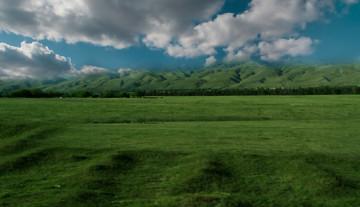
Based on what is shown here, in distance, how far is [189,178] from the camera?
1662 centimetres

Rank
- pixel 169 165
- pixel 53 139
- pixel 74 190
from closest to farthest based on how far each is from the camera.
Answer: pixel 74 190 → pixel 169 165 → pixel 53 139

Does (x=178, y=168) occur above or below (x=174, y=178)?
above

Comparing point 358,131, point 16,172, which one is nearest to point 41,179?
point 16,172

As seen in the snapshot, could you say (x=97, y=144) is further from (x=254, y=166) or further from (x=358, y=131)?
(x=358, y=131)

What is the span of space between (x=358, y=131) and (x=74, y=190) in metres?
40.0

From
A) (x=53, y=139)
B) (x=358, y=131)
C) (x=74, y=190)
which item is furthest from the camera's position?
(x=358, y=131)

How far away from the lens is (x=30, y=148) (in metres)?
24.8

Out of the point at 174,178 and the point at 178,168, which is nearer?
the point at 174,178

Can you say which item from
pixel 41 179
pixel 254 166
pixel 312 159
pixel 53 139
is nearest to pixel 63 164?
pixel 41 179

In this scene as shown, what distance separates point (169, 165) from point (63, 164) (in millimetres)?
9866

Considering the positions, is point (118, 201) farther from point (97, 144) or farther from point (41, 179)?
point (97, 144)

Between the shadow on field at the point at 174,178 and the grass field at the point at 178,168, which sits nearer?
the shadow on field at the point at 174,178

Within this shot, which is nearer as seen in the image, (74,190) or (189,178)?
(74,190)

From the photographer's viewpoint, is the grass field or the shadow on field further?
the grass field
